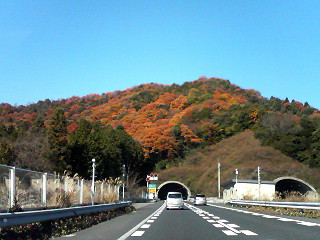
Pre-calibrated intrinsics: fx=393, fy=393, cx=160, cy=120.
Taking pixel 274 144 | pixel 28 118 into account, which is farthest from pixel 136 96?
pixel 274 144

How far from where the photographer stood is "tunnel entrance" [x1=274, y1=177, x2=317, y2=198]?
57575 millimetres

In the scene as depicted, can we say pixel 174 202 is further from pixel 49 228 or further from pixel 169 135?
pixel 169 135

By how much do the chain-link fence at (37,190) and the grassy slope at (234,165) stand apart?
198ft

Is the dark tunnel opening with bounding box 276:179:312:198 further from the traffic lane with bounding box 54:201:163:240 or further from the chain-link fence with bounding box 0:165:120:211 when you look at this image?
the chain-link fence with bounding box 0:165:120:211

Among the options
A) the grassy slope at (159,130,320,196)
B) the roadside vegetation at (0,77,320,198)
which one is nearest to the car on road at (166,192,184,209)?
the roadside vegetation at (0,77,320,198)

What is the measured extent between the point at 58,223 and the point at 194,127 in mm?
104066

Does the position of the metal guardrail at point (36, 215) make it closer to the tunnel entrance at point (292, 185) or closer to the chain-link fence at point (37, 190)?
the chain-link fence at point (37, 190)

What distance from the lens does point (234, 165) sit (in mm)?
95312

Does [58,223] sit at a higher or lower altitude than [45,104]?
A: lower

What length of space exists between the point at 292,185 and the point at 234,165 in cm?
3026

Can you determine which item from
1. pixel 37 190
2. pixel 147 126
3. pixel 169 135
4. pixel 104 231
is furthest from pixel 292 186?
pixel 37 190

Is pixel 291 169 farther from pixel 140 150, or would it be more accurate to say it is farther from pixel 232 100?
pixel 232 100

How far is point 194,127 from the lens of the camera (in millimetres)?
117000

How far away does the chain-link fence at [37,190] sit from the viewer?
445 inches
